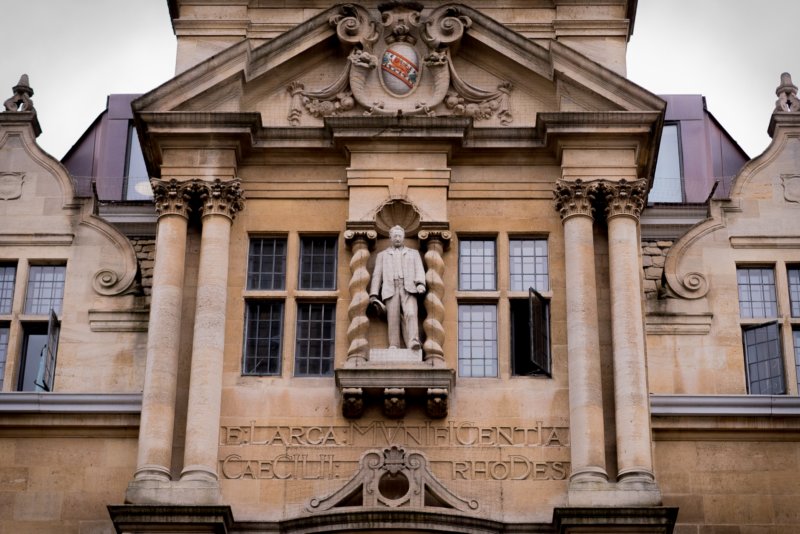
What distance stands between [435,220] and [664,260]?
176 inches

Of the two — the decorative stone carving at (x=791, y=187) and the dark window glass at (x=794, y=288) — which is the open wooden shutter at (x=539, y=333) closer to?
the dark window glass at (x=794, y=288)

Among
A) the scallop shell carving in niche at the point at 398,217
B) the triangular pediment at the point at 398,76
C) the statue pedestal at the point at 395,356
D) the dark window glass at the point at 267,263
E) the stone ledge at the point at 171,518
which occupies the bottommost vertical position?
the stone ledge at the point at 171,518

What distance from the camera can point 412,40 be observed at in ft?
110

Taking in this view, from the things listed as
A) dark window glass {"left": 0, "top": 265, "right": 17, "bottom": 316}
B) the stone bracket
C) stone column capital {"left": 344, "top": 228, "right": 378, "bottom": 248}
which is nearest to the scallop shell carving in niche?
stone column capital {"left": 344, "top": 228, "right": 378, "bottom": 248}

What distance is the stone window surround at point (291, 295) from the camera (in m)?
31.0

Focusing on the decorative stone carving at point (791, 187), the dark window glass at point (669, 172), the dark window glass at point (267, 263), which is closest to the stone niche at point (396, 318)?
the dark window glass at point (267, 263)

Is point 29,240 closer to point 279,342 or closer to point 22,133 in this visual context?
point 22,133

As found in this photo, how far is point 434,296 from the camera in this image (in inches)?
1222

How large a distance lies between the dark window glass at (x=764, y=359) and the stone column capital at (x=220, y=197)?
28.8 ft

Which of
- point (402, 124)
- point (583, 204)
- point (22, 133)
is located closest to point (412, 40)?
point (402, 124)

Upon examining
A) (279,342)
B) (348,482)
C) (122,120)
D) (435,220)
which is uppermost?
(122,120)

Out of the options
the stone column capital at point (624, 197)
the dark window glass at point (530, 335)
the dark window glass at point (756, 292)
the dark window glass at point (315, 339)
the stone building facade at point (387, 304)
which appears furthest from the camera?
the dark window glass at point (756, 292)

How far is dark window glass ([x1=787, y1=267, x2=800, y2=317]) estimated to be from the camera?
107ft

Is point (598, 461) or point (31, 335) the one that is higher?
point (31, 335)
